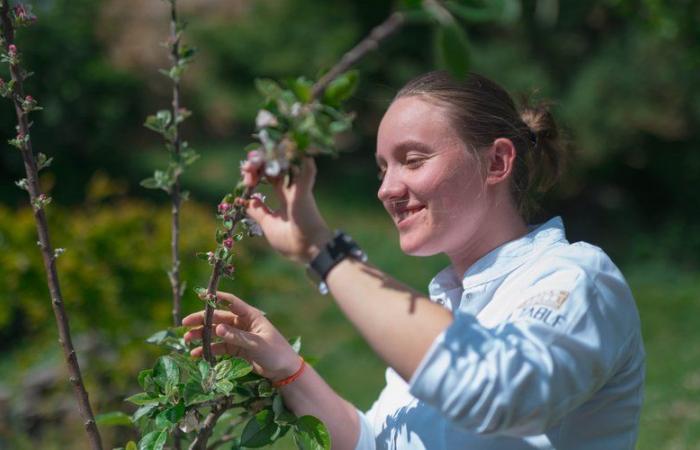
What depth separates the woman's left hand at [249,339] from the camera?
5.23 ft

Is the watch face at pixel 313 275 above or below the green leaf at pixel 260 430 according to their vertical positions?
above

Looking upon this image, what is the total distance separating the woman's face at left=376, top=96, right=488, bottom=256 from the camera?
1.54 meters

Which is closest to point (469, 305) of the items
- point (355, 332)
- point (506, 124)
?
point (506, 124)

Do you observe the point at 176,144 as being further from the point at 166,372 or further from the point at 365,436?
the point at 365,436

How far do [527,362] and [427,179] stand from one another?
40 cm

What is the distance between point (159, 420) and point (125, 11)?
43.4ft

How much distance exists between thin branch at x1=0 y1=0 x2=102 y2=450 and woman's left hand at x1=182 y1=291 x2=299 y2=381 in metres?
0.24

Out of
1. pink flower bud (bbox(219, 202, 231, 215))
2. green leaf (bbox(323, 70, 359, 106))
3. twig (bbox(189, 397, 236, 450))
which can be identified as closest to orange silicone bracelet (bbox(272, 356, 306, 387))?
twig (bbox(189, 397, 236, 450))

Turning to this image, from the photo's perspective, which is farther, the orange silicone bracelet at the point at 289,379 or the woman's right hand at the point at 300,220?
the orange silicone bracelet at the point at 289,379

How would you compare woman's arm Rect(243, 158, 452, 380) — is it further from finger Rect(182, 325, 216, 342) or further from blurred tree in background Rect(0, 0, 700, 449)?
blurred tree in background Rect(0, 0, 700, 449)

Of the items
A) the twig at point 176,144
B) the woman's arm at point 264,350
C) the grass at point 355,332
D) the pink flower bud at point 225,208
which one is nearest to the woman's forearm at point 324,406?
the woman's arm at point 264,350

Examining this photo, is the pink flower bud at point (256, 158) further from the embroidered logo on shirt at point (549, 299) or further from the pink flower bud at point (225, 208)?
the embroidered logo on shirt at point (549, 299)

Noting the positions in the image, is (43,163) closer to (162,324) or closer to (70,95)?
(162,324)

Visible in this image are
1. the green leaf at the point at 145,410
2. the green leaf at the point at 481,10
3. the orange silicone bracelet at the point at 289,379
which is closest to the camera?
the green leaf at the point at 481,10
